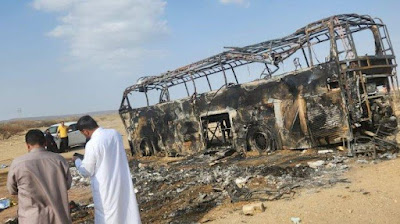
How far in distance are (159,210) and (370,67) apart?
6322 millimetres

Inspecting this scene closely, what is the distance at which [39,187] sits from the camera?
371 centimetres

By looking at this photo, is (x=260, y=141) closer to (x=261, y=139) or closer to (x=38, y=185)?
(x=261, y=139)

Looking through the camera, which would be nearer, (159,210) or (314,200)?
(314,200)

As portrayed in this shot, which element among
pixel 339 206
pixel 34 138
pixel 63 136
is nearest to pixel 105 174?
pixel 34 138

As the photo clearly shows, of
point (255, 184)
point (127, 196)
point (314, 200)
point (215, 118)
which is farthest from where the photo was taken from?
point (215, 118)

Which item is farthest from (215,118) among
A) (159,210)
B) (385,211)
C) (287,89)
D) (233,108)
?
(385,211)

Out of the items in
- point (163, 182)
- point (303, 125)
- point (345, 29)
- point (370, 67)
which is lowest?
point (163, 182)

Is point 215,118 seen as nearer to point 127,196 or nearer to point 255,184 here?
point 255,184

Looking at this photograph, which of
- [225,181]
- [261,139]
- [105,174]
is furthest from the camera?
[261,139]

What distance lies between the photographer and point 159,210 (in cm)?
716

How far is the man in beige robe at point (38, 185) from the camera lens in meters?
3.68

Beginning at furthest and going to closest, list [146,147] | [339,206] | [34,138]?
[146,147]
[339,206]
[34,138]

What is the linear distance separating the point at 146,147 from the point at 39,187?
39.9ft

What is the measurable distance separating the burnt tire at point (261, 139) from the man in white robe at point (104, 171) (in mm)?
7558
